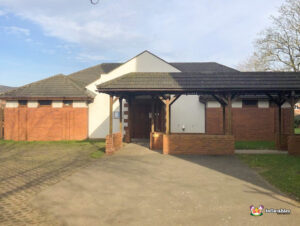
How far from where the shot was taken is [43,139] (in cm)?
1684

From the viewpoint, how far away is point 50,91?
17125 mm

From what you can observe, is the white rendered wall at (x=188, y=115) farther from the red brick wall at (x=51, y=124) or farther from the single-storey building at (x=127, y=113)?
the red brick wall at (x=51, y=124)

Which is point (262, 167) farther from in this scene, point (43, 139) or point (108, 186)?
point (43, 139)

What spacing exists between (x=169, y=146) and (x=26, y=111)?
12.1m

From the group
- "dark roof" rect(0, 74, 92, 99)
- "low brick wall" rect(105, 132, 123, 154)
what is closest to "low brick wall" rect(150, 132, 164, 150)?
"low brick wall" rect(105, 132, 123, 154)

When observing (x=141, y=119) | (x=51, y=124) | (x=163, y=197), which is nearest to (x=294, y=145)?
(x=163, y=197)

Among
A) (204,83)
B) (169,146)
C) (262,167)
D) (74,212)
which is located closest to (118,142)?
(169,146)

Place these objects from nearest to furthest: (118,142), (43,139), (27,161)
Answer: (27,161) → (118,142) → (43,139)

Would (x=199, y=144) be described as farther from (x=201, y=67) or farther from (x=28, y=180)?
(x=201, y=67)

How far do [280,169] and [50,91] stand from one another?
51.3 ft

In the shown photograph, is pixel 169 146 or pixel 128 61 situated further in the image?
pixel 128 61

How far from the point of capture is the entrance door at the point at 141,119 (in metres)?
16.6

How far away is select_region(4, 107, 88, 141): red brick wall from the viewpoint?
16828 mm

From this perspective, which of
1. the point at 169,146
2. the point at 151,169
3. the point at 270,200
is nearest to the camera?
the point at 270,200
